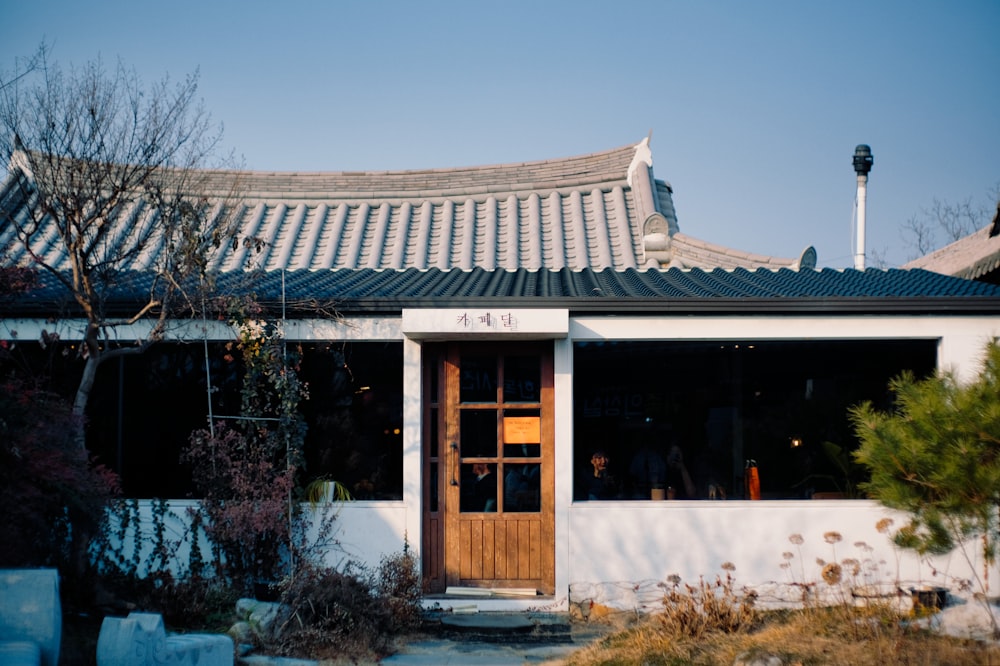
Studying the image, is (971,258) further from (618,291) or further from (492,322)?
(492,322)

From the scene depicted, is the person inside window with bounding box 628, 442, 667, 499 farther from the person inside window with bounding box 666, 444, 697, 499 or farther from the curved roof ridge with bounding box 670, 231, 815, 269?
the curved roof ridge with bounding box 670, 231, 815, 269

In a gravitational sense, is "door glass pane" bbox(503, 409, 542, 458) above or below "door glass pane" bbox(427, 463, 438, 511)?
above

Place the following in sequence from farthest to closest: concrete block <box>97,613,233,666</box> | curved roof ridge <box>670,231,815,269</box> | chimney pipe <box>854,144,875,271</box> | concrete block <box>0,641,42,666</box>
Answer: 1. chimney pipe <box>854,144,875,271</box>
2. curved roof ridge <box>670,231,815,269</box>
3. concrete block <box>97,613,233,666</box>
4. concrete block <box>0,641,42,666</box>

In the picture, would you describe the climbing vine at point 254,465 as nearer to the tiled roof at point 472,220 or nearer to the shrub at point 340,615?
the shrub at point 340,615

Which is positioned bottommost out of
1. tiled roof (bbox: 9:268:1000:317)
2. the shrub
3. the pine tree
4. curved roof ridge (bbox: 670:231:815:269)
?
the shrub

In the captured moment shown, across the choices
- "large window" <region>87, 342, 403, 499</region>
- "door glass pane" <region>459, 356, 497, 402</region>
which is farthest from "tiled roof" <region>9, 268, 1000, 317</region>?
"door glass pane" <region>459, 356, 497, 402</region>

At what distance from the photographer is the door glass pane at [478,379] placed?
10.1 meters

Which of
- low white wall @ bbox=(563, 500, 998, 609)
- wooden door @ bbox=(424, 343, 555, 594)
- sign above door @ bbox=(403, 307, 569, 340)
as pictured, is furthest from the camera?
wooden door @ bbox=(424, 343, 555, 594)

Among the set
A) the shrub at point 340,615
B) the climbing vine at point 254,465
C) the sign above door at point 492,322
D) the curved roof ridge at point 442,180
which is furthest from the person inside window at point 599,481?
the curved roof ridge at point 442,180

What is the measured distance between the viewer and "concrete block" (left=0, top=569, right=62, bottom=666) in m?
6.68

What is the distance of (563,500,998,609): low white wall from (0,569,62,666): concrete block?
4719 millimetres

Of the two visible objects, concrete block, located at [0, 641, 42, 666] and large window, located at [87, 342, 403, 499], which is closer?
concrete block, located at [0, 641, 42, 666]

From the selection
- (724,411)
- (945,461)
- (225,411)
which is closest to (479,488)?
(724,411)

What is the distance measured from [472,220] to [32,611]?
1037cm
